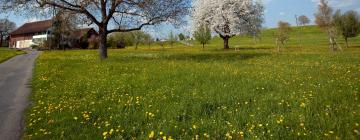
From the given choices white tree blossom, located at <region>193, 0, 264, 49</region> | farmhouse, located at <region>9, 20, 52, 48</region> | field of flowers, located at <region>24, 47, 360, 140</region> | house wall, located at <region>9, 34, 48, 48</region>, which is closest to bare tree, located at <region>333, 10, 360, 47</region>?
white tree blossom, located at <region>193, 0, 264, 49</region>

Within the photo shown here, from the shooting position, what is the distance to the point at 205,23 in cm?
7856

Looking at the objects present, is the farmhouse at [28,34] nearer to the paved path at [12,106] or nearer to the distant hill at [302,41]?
the distant hill at [302,41]

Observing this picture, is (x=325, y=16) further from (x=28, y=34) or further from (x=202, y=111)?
(x=28, y=34)

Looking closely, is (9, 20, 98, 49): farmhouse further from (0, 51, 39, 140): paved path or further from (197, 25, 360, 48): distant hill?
(0, 51, 39, 140): paved path

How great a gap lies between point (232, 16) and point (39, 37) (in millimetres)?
Answer: 76958

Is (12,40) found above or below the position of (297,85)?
above

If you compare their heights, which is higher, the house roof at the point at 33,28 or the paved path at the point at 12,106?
the house roof at the point at 33,28

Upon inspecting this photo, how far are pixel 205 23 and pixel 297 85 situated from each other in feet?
218

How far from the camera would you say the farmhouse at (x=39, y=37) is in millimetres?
105250

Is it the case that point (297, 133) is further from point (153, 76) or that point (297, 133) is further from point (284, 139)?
point (153, 76)

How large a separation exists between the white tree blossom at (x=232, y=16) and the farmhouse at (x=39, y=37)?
42.1 meters

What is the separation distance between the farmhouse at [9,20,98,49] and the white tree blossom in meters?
42.1

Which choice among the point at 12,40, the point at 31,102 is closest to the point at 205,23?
the point at 31,102

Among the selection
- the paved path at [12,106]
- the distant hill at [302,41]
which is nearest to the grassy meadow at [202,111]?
the paved path at [12,106]
